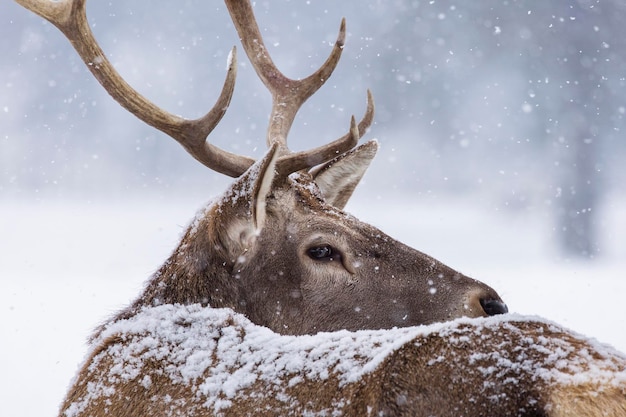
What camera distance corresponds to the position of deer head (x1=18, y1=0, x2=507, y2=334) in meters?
4.09

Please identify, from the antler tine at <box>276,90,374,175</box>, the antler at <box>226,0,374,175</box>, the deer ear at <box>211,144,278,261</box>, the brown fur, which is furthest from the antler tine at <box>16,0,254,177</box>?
the brown fur

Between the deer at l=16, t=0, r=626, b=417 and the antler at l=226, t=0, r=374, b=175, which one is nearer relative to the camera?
the deer at l=16, t=0, r=626, b=417

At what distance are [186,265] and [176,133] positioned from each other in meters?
1.41

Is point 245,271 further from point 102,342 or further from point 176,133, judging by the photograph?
point 176,133

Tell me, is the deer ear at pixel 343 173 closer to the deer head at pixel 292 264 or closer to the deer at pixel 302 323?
the deer at pixel 302 323

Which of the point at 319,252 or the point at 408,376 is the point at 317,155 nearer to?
the point at 319,252

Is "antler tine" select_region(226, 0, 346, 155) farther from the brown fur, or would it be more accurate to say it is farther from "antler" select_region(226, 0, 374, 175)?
the brown fur

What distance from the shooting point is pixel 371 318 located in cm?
445

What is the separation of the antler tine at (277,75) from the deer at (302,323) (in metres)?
0.02

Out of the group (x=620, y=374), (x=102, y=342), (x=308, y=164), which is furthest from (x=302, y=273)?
(x=620, y=374)

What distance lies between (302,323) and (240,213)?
2.39 ft

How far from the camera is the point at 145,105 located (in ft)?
17.0

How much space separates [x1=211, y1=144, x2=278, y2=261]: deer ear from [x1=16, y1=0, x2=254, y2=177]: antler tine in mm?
1061

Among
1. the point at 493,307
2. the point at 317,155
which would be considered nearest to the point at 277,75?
the point at 317,155
